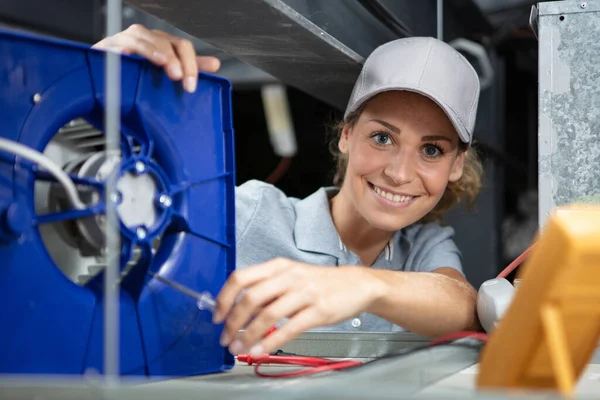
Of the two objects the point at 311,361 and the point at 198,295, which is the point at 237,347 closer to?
the point at 198,295

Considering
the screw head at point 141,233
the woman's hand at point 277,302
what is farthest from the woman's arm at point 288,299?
the screw head at point 141,233

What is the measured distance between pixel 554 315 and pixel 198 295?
447mm

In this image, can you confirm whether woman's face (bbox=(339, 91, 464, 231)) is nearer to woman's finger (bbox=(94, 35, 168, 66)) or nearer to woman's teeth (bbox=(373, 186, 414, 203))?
woman's teeth (bbox=(373, 186, 414, 203))

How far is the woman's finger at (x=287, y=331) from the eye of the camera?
2.89 ft

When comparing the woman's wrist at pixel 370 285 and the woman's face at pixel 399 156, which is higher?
the woman's face at pixel 399 156

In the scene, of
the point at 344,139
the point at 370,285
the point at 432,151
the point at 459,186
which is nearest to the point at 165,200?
the point at 370,285

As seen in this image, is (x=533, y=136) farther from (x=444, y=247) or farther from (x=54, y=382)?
(x=54, y=382)

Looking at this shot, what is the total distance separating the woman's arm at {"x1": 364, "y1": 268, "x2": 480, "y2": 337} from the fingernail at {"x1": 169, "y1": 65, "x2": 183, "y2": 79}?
0.35 m

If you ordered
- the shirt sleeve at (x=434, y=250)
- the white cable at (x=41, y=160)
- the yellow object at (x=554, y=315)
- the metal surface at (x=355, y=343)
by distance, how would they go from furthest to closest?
the shirt sleeve at (x=434, y=250) < the metal surface at (x=355, y=343) < the white cable at (x=41, y=160) < the yellow object at (x=554, y=315)

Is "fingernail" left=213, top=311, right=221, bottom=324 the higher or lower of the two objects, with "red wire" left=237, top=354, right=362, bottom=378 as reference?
higher

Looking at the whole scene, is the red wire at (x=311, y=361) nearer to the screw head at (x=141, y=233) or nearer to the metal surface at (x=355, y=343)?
the metal surface at (x=355, y=343)

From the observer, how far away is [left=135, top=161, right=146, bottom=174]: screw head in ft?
2.88

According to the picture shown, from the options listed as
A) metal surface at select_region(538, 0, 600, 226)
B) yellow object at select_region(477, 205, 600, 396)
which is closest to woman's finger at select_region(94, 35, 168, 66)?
yellow object at select_region(477, 205, 600, 396)

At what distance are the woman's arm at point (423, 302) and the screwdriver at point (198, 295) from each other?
8.1 inches
